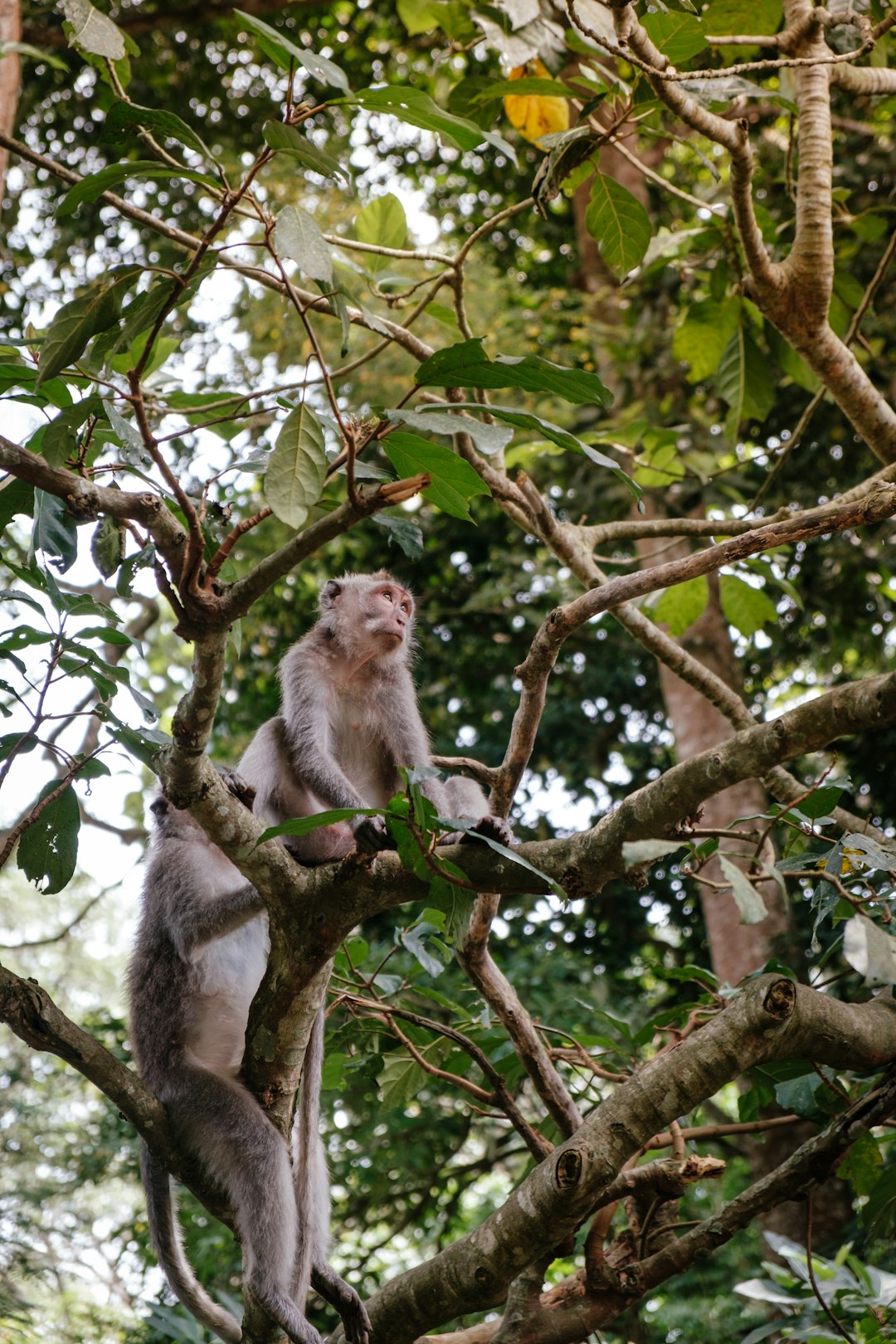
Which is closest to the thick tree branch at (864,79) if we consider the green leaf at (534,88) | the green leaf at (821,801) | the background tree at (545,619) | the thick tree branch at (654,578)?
the background tree at (545,619)

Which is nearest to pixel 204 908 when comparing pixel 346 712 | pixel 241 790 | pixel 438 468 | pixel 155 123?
pixel 241 790

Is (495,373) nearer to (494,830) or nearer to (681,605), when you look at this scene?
(494,830)

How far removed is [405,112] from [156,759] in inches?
58.0

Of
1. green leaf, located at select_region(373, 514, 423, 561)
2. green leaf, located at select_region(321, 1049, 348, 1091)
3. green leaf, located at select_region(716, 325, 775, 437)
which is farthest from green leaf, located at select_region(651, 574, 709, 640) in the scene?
green leaf, located at select_region(321, 1049, 348, 1091)

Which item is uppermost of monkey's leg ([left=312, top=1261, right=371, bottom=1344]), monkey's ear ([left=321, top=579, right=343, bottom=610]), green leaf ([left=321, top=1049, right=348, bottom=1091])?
monkey's ear ([left=321, top=579, right=343, bottom=610])

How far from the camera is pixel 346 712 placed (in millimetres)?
4398

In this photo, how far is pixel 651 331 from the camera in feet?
26.4

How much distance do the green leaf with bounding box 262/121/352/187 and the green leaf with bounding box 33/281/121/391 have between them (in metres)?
0.41

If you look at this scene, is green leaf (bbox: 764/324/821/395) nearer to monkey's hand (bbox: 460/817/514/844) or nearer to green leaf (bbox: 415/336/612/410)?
monkey's hand (bbox: 460/817/514/844)

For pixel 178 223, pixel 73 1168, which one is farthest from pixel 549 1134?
pixel 178 223

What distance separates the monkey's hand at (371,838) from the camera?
2668 mm

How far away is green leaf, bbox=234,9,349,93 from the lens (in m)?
2.00

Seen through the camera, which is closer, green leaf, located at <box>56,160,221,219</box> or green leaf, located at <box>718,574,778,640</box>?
green leaf, located at <box>56,160,221,219</box>

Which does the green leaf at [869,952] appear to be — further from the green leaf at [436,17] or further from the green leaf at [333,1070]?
the green leaf at [436,17]
